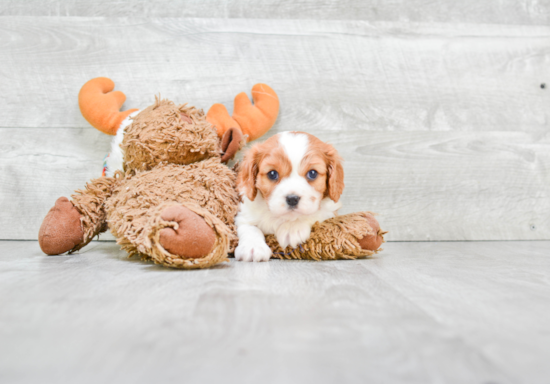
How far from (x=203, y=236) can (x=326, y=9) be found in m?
1.20

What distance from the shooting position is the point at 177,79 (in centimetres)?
162

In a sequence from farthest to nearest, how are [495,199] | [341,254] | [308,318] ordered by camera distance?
[495,199], [341,254], [308,318]

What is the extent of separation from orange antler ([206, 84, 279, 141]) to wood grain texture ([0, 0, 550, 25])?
36cm

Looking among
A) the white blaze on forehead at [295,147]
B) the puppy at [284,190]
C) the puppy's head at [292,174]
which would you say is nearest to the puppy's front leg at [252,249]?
the puppy at [284,190]

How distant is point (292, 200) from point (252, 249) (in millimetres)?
192

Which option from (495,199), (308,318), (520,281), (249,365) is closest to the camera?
(249,365)

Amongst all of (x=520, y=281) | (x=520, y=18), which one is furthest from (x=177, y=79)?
(x=520, y=18)

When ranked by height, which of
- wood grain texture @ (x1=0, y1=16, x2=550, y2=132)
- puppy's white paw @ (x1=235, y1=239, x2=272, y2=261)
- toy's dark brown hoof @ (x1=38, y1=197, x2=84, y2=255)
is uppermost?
wood grain texture @ (x1=0, y1=16, x2=550, y2=132)

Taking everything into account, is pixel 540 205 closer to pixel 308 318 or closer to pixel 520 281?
pixel 520 281

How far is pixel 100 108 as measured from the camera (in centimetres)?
146

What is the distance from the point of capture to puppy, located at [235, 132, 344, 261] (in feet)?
3.72

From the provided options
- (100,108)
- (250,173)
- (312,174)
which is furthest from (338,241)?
(100,108)

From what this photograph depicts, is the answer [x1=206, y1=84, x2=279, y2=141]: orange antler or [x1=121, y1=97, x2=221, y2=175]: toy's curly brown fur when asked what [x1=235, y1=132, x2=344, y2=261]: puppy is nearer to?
[x1=121, y1=97, x2=221, y2=175]: toy's curly brown fur

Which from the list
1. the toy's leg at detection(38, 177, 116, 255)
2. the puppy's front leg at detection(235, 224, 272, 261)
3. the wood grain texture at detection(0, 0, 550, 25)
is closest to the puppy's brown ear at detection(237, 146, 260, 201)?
the puppy's front leg at detection(235, 224, 272, 261)
